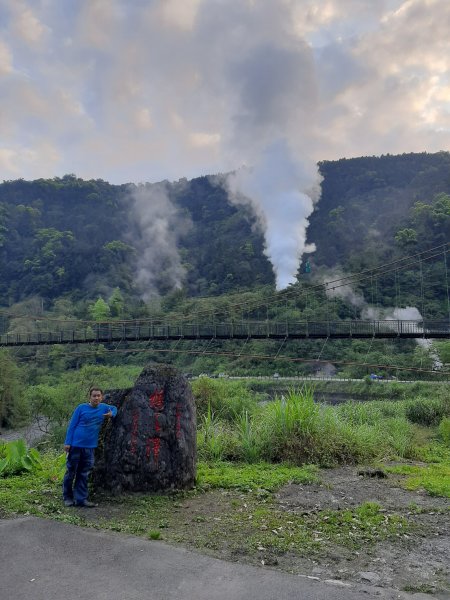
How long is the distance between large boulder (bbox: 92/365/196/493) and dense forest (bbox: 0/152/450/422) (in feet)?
36.9

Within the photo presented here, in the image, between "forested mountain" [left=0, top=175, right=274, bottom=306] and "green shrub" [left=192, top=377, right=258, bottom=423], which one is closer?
"green shrub" [left=192, top=377, right=258, bottom=423]

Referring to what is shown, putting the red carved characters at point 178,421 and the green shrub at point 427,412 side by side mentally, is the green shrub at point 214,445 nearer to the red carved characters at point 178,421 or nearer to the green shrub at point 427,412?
the red carved characters at point 178,421

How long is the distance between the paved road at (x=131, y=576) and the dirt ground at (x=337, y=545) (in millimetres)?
153

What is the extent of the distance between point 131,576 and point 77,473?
1.48 metres

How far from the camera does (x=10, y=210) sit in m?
72.8

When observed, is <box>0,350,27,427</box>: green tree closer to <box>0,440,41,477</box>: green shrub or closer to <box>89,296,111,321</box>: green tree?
<box>89,296,111,321</box>: green tree

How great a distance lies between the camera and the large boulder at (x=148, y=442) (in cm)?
420

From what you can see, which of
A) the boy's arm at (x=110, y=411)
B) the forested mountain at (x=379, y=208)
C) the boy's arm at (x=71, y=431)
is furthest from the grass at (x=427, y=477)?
the forested mountain at (x=379, y=208)

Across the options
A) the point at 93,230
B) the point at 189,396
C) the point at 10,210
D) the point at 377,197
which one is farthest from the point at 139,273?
the point at 189,396

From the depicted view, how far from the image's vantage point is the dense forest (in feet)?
99.1

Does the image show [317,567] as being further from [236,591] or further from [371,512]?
→ [371,512]

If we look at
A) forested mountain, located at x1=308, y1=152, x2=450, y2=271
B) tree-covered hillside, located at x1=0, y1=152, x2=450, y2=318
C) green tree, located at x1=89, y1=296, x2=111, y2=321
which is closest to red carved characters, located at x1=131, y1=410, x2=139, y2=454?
tree-covered hillside, located at x1=0, y1=152, x2=450, y2=318

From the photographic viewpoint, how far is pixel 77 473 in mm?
4070

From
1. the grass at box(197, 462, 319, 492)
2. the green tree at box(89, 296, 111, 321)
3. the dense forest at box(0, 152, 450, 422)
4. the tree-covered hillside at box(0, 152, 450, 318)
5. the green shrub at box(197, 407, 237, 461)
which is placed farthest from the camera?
the tree-covered hillside at box(0, 152, 450, 318)
